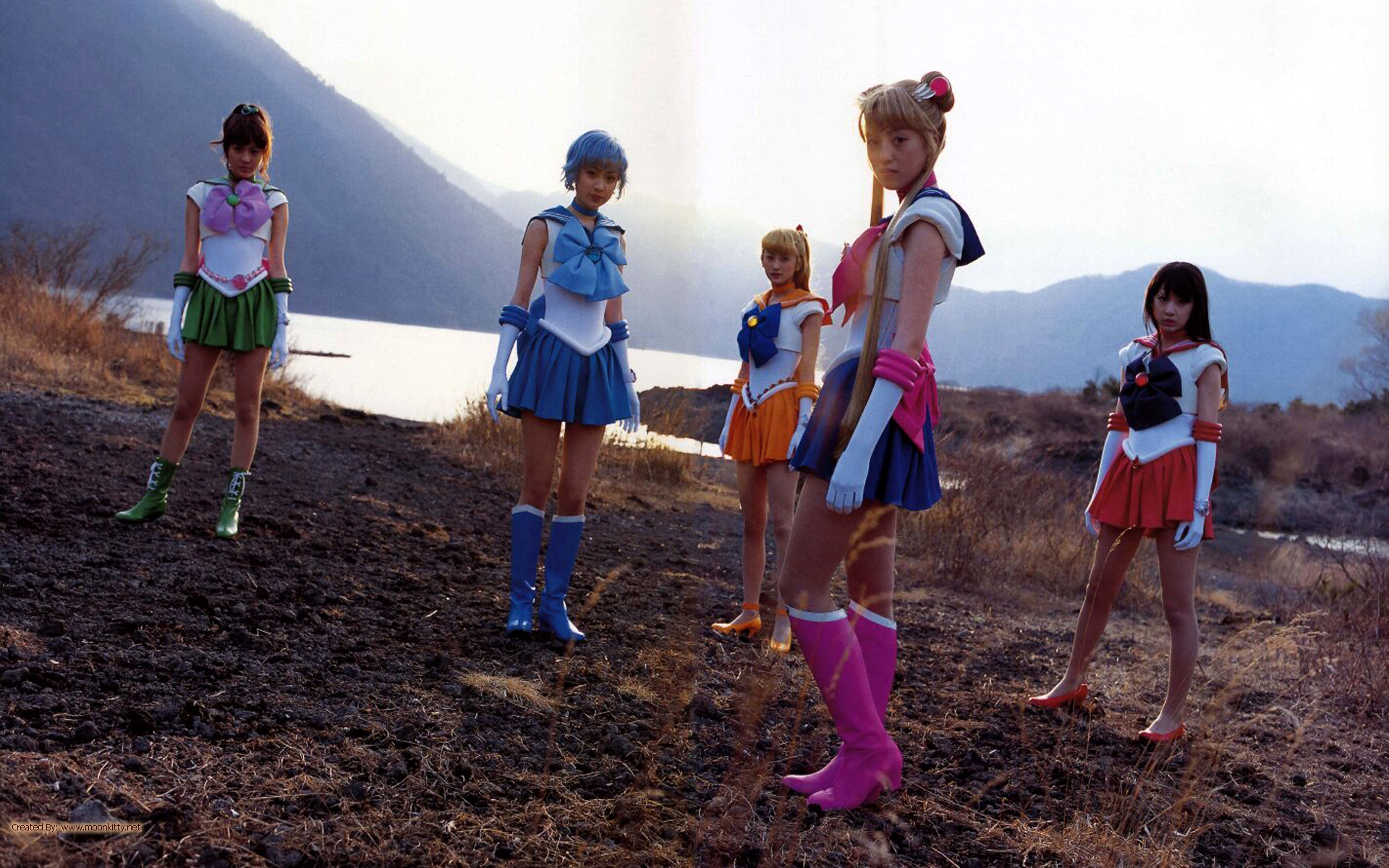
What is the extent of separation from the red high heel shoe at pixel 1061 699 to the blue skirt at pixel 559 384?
6.44 feet

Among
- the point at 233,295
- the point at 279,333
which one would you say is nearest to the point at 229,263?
the point at 233,295

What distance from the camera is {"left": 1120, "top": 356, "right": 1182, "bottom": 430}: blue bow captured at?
336 centimetres

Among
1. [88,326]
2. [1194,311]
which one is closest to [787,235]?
[1194,311]

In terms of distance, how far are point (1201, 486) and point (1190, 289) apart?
696 millimetres

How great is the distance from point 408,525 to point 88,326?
25.6ft

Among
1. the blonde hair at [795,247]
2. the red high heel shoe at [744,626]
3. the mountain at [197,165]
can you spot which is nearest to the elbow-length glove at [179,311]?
the blonde hair at [795,247]

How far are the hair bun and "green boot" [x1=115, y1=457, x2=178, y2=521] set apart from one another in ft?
12.4

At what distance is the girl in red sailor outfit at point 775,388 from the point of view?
4.04 m

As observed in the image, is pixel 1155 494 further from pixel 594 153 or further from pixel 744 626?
pixel 594 153

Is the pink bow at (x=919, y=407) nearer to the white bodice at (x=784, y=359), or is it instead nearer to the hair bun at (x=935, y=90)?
the hair bun at (x=935, y=90)

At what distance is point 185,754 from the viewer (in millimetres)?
2156

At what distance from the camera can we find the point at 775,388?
13.5 feet

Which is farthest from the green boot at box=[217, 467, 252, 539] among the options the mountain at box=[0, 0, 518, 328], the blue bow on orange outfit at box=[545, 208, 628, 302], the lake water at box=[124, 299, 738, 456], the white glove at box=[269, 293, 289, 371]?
→ the mountain at box=[0, 0, 518, 328]

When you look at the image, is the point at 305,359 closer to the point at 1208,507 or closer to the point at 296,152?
the point at 1208,507
